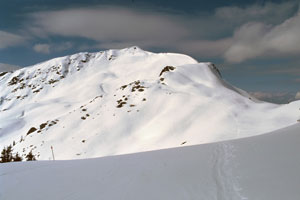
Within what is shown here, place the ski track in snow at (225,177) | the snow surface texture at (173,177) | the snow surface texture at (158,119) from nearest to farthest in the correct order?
the ski track in snow at (225,177) < the snow surface texture at (173,177) < the snow surface texture at (158,119)

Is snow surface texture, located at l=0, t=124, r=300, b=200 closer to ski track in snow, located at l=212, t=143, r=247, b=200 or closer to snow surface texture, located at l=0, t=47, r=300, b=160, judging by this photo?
ski track in snow, located at l=212, t=143, r=247, b=200

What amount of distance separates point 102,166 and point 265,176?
5802 mm

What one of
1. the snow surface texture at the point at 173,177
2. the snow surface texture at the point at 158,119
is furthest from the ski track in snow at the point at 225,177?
the snow surface texture at the point at 158,119

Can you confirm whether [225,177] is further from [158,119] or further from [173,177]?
[158,119]

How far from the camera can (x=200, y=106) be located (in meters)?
34.4

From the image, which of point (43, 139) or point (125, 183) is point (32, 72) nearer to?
point (43, 139)

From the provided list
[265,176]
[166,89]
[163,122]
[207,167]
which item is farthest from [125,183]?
[166,89]

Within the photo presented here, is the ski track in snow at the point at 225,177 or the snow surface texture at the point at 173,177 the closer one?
the ski track in snow at the point at 225,177

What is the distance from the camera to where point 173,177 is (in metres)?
6.21

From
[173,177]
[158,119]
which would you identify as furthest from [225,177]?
[158,119]

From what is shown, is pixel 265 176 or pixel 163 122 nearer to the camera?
pixel 265 176

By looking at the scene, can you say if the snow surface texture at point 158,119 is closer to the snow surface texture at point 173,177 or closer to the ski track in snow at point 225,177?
the ski track in snow at point 225,177

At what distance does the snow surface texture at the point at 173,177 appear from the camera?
507cm

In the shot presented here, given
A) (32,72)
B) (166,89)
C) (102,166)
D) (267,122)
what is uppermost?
(32,72)
